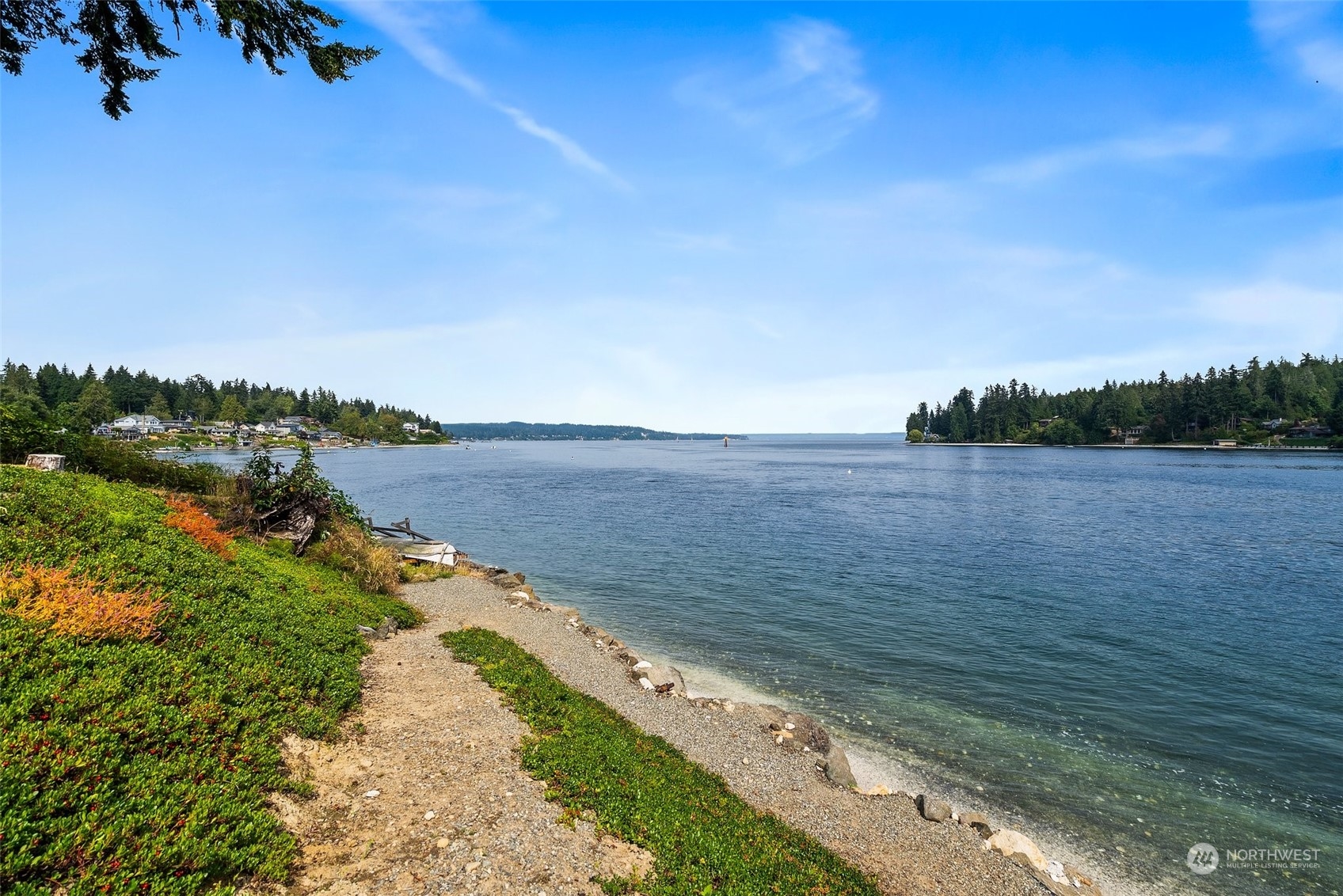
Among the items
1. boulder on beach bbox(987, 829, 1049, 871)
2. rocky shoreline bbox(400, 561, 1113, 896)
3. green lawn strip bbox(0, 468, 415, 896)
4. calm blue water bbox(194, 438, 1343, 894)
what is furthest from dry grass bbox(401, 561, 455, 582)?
boulder on beach bbox(987, 829, 1049, 871)

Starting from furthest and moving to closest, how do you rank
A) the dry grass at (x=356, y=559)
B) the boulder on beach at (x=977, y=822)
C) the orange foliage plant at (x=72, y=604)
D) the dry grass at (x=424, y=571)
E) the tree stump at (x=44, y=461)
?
the dry grass at (x=424, y=571), the dry grass at (x=356, y=559), the tree stump at (x=44, y=461), the boulder on beach at (x=977, y=822), the orange foliage plant at (x=72, y=604)

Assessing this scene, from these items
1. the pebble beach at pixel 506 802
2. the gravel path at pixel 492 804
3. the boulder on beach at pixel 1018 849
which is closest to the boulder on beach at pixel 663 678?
the pebble beach at pixel 506 802

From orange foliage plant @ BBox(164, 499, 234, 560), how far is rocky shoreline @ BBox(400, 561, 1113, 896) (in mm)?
5349

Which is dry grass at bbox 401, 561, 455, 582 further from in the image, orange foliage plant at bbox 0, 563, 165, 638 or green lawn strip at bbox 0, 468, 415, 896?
orange foliage plant at bbox 0, 563, 165, 638

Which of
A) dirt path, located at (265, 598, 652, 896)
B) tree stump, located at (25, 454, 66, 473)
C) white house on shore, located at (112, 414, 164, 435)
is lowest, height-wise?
dirt path, located at (265, 598, 652, 896)

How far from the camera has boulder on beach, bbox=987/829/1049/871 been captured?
35.1 feet

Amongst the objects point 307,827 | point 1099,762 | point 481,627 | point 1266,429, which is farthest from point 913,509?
point 1266,429

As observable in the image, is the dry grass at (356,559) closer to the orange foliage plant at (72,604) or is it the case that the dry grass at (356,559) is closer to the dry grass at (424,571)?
the dry grass at (424,571)

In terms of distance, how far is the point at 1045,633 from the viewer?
948 inches

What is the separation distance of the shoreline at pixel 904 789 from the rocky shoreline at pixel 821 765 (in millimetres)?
41

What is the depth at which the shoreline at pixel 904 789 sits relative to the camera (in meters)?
11.1

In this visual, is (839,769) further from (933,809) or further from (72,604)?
(72,604)

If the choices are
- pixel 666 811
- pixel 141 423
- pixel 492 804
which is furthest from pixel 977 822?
pixel 141 423

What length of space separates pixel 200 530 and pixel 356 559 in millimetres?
5922
